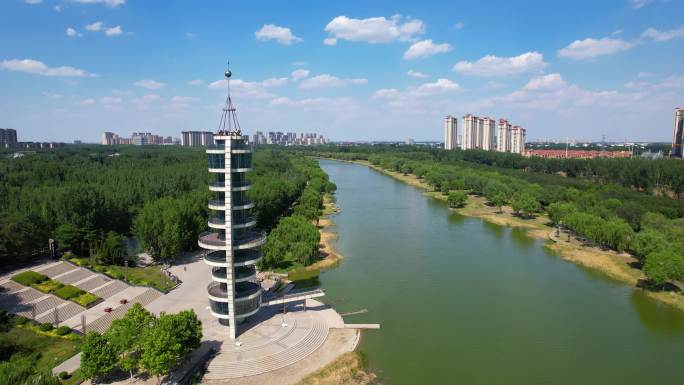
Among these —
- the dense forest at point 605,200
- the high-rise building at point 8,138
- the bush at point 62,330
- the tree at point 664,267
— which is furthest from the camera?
the high-rise building at point 8,138

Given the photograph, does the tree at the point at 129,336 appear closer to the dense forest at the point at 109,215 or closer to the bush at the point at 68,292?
the bush at the point at 68,292

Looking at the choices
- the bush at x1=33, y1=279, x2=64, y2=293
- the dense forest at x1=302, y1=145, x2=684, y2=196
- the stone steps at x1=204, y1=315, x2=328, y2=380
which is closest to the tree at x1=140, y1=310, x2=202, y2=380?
the stone steps at x1=204, y1=315, x2=328, y2=380

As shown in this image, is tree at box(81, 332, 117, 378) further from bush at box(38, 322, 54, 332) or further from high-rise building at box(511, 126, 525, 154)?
high-rise building at box(511, 126, 525, 154)

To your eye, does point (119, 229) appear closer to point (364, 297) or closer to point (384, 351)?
point (364, 297)

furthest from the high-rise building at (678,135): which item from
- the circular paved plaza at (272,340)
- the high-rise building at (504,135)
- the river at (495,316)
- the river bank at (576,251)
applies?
the circular paved plaza at (272,340)

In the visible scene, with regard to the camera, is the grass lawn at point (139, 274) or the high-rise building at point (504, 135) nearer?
the grass lawn at point (139, 274)

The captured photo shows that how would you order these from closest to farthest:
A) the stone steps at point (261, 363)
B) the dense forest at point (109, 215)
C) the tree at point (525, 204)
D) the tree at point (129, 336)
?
1. the tree at point (129, 336)
2. the stone steps at point (261, 363)
3. the dense forest at point (109, 215)
4. the tree at point (525, 204)

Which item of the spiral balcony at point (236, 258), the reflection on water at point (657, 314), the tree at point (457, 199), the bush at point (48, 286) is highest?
the spiral balcony at point (236, 258)
